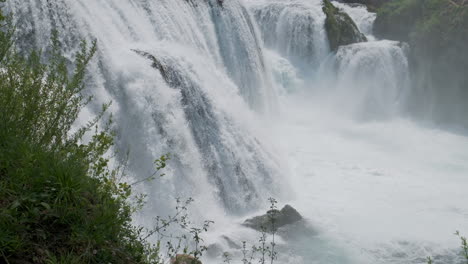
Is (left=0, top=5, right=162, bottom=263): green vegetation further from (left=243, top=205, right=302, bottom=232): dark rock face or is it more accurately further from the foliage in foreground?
(left=243, top=205, right=302, bottom=232): dark rock face

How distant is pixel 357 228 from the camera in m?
8.65

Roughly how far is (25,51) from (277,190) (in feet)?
18.2

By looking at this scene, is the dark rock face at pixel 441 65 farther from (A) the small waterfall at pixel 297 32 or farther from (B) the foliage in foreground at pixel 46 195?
(B) the foliage in foreground at pixel 46 195

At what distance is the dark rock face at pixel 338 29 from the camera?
18.4 m

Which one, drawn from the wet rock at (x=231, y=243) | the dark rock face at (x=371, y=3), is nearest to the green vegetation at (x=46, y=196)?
the wet rock at (x=231, y=243)

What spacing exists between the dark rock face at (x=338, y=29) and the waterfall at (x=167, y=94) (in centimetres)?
877

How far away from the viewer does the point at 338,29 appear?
18.5 metres

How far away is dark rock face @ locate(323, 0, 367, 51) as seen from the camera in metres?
18.4

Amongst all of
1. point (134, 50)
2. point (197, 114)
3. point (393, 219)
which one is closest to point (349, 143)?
point (393, 219)

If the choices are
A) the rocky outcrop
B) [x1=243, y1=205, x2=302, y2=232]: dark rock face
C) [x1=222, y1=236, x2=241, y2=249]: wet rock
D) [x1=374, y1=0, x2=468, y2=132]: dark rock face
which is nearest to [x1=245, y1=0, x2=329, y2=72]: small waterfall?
[x1=374, y1=0, x2=468, y2=132]: dark rock face

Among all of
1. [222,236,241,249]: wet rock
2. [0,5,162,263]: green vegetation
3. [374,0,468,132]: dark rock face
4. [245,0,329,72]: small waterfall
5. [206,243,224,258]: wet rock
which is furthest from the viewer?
[245,0,329,72]: small waterfall

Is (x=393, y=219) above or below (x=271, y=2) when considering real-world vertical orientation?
below

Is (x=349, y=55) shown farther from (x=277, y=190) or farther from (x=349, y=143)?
(x=277, y=190)

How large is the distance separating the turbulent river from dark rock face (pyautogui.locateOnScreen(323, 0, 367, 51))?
13.2 feet
